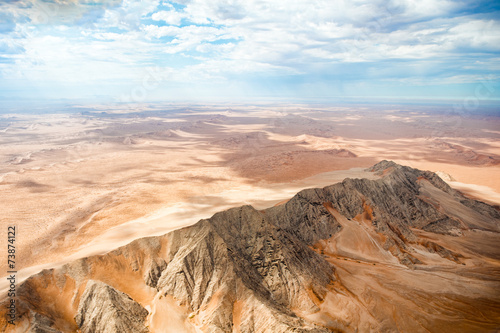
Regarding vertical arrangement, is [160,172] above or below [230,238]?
below

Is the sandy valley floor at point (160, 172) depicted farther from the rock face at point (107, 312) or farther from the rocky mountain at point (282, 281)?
the rock face at point (107, 312)

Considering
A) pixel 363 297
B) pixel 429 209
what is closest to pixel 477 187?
pixel 429 209

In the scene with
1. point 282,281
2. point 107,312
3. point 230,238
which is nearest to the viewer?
point 107,312

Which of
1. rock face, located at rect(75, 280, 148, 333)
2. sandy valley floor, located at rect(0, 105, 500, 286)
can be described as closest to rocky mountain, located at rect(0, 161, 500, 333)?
rock face, located at rect(75, 280, 148, 333)

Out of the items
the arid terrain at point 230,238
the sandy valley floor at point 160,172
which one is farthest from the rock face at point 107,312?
the sandy valley floor at point 160,172

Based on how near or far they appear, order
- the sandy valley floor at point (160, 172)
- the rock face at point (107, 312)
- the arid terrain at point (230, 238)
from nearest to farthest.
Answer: the rock face at point (107, 312) → the arid terrain at point (230, 238) → the sandy valley floor at point (160, 172)

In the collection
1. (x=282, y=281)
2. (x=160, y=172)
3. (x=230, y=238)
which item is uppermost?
(x=230, y=238)

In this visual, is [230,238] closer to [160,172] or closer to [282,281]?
[282,281]

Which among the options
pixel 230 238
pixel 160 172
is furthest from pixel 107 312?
pixel 160 172

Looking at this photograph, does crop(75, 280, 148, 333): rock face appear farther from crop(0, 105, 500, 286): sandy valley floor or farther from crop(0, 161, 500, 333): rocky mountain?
crop(0, 105, 500, 286): sandy valley floor
